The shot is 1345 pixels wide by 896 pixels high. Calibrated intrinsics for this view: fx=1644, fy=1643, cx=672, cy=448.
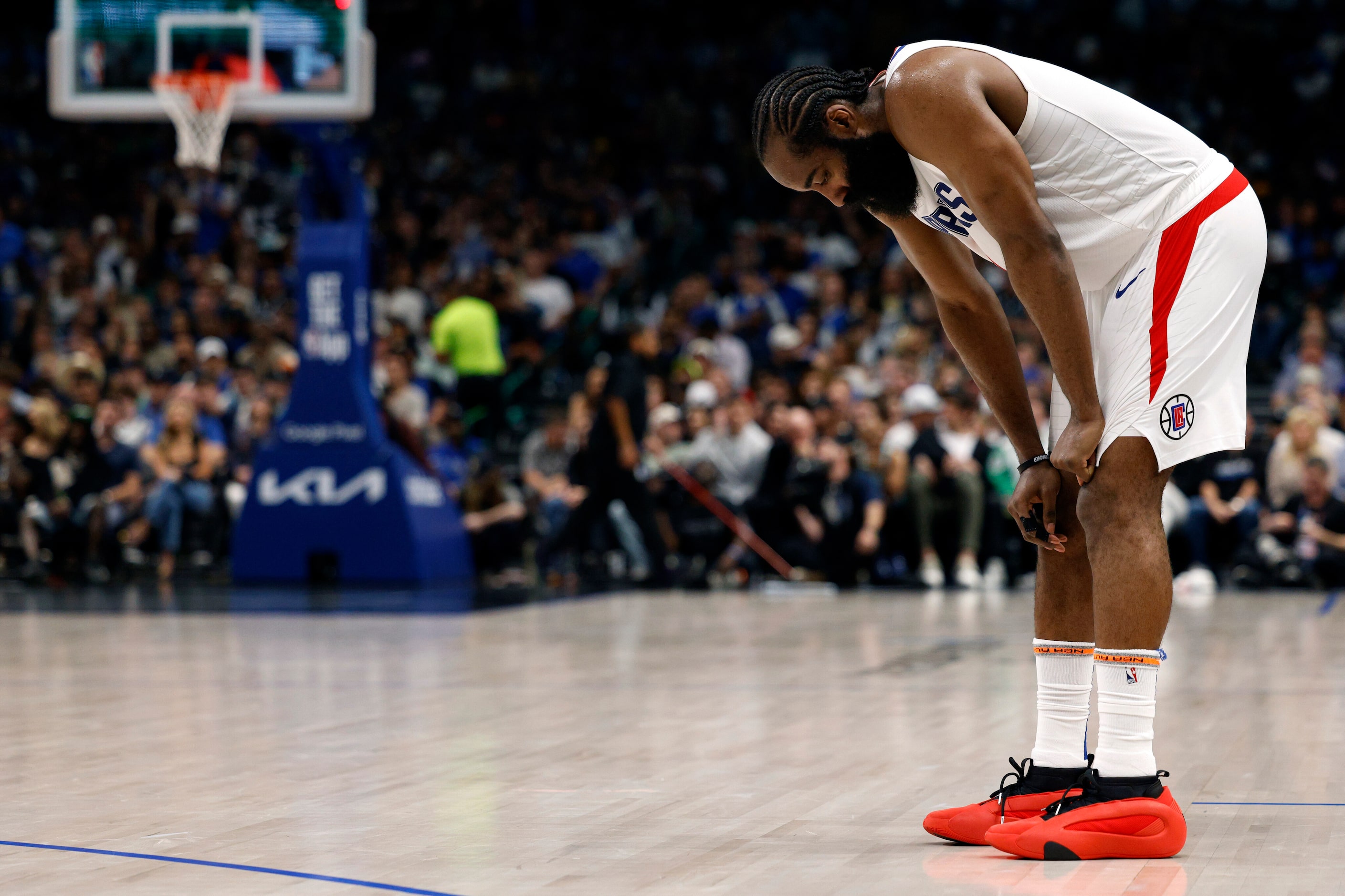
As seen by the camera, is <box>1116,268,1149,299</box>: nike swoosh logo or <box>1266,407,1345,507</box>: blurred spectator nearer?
<box>1116,268,1149,299</box>: nike swoosh logo

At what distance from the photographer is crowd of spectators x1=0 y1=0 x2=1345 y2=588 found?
42.0 feet

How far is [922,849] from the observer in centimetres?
330

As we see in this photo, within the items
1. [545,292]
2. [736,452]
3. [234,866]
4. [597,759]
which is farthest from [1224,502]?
[234,866]

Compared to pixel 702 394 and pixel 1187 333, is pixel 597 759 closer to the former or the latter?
pixel 1187 333

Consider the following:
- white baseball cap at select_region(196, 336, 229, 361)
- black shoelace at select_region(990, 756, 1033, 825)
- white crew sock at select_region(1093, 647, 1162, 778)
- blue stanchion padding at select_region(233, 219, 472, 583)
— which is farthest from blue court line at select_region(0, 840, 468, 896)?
white baseball cap at select_region(196, 336, 229, 361)

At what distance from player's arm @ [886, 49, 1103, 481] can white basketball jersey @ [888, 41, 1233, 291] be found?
72mm

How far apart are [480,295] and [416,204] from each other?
4064 mm

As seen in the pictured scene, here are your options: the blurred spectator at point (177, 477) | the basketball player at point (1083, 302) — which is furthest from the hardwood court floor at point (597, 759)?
the blurred spectator at point (177, 477)

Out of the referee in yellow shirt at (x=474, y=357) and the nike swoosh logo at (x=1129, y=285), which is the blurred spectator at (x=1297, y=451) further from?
the nike swoosh logo at (x=1129, y=285)

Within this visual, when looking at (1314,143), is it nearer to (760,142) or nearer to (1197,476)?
(1197,476)

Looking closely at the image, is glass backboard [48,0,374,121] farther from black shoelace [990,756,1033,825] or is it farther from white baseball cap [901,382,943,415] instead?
black shoelace [990,756,1033,825]

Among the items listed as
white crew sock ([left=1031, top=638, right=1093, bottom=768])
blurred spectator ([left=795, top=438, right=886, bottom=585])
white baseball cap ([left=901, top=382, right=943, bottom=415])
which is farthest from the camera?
white baseball cap ([left=901, top=382, right=943, bottom=415])

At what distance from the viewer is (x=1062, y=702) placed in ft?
11.3

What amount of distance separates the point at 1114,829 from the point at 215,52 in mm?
9997
